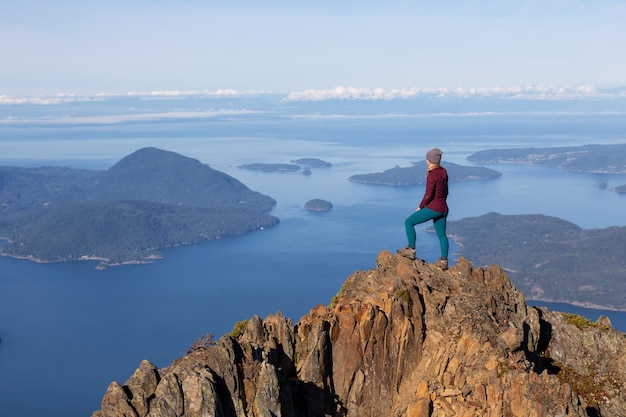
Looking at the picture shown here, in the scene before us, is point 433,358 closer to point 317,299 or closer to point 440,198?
point 440,198

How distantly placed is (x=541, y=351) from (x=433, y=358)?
15.6 ft

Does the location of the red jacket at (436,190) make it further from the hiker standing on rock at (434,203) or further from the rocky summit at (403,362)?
the rocky summit at (403,362)

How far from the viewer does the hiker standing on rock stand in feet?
53.4

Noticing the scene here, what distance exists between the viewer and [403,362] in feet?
47.4

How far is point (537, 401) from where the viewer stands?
478 inches

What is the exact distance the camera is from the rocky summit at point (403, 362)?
12250 mm

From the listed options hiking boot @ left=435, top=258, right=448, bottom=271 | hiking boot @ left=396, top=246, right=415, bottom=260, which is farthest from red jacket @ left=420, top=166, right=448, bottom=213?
hiking boot @ left=435, top=258, right=448, bottom=271

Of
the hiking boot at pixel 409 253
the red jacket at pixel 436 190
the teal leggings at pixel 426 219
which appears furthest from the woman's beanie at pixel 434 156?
the hiking boot at pixel 409 253

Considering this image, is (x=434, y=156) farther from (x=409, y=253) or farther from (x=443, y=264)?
(x=443, y=264)

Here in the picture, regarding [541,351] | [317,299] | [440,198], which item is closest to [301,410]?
[440,198]

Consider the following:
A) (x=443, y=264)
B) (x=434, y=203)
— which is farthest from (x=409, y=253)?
(x=434, y=203)

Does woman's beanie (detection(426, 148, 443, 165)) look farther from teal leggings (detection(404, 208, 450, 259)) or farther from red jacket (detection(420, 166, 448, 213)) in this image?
teal leggings (detection(404, 208, 450, 259))

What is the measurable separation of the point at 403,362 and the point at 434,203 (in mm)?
4140

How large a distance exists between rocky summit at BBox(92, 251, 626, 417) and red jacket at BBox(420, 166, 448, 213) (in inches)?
62.4
